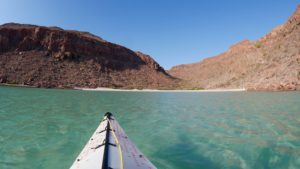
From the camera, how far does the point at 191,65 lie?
135375mm

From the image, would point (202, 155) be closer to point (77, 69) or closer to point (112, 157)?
point (112, 157)

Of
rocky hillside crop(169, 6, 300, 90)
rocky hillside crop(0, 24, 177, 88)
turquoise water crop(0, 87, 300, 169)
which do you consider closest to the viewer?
turquoise water crop(0, 87, 300, 169)

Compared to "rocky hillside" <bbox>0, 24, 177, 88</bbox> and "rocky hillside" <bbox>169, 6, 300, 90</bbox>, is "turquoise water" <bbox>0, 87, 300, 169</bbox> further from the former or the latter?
"rocky hillside" <bbox>0, 24, 177, 88</bbox>

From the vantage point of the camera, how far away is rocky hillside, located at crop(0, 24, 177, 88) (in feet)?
190

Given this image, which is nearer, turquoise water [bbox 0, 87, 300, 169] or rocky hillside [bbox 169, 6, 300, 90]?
turquoise water [bbox 0, 87, 300, 169]

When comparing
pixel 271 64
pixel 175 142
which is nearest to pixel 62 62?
pixel 271 64

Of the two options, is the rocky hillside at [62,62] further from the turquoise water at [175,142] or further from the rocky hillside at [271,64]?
the turquoise water at [175,142]

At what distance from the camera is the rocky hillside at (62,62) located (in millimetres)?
57906

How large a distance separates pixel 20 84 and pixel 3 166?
54509mm

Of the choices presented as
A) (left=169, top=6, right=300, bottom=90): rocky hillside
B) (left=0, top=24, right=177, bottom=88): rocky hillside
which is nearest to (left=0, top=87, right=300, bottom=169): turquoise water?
(left=169, top=6, right=300, bottom=90): rocky hillside

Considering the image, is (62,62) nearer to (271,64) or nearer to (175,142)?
(271,64)

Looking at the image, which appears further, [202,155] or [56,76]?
[56,76]

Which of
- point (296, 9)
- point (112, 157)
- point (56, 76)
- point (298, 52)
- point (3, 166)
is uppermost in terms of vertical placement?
point (296, 9)

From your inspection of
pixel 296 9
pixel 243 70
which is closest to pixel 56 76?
pixel 243 70
